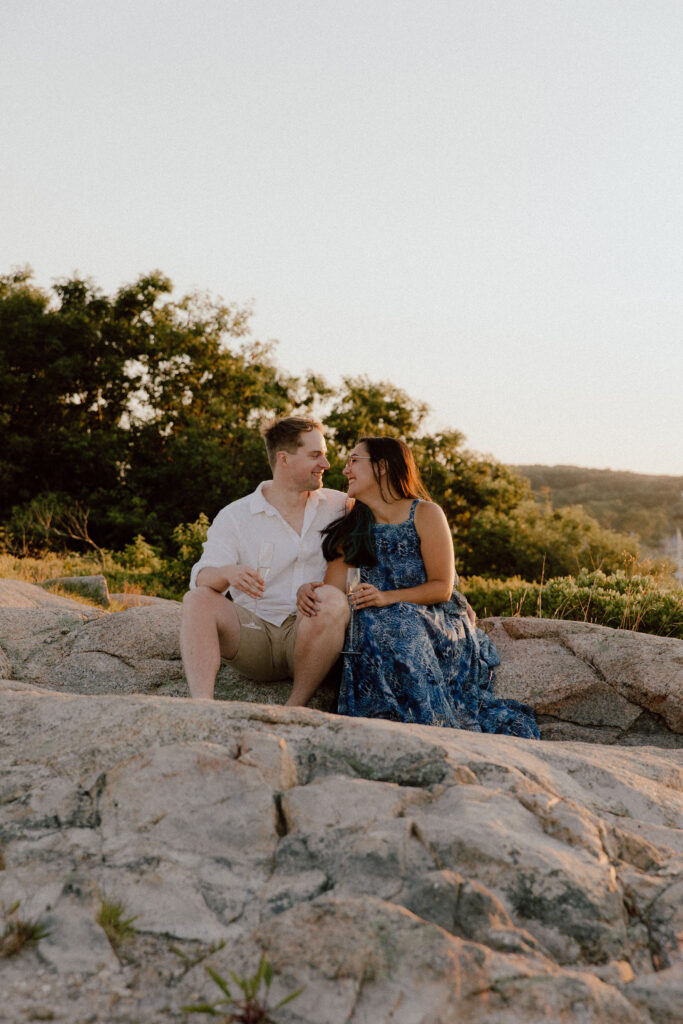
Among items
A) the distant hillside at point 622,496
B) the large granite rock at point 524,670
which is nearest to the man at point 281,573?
the large granite rock at point 524,670

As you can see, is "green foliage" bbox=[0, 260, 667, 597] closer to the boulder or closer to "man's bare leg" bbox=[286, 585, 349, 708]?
the boulder

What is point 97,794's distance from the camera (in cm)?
275

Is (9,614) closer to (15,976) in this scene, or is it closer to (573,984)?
(15,976)

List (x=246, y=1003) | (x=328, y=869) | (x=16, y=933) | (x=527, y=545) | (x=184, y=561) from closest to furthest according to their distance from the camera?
(x=246, y=1003), (x=16, y=933), (x=328, y=869), (x=184, y=561), (x=527, y=545)

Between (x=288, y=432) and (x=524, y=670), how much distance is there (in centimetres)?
231

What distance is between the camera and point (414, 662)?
15.5ft

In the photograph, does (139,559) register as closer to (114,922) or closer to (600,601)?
(600,601)

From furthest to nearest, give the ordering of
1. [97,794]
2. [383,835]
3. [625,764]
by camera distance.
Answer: [625,764] → [97,794] → [383,835]

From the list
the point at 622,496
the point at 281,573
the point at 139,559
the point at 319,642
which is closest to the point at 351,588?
the point at 319,642

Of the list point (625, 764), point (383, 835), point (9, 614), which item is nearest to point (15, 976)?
point (383, 835)

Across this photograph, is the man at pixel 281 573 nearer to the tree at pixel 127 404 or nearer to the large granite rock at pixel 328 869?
the large granite rock at pixel 328 869

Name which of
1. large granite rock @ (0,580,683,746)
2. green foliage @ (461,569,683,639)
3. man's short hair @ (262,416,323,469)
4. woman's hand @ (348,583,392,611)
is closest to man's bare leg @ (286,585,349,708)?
woman's hand @ (348,583,392,611)

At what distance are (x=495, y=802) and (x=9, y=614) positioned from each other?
4.41m

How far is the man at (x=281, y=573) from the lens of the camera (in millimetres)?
4680
